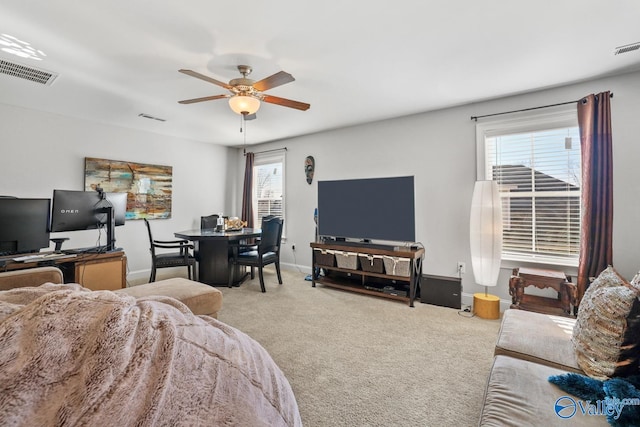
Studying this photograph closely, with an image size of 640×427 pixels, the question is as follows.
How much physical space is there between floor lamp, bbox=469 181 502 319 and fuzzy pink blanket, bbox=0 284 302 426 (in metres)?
2.99

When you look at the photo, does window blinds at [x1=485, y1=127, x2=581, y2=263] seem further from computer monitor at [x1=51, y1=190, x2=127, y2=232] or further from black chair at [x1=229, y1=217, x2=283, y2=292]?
computer monitor at [x1=51, y1=190, x2=127, y2=232]

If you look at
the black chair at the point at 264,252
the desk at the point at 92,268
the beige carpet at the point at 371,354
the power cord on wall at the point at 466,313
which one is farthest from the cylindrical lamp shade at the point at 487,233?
the desk at the point at 92,268

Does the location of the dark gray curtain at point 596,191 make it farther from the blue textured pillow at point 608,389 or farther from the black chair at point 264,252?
the black chair at point 264,252

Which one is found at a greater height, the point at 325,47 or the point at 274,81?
the point at 325,47

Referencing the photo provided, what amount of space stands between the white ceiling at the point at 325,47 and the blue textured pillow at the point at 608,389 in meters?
2.14

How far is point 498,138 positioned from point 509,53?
3.93ft

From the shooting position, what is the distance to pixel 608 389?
1124 millimetres

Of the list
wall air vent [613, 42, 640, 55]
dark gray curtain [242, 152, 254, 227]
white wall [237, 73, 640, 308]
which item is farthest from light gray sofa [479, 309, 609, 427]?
dark gray curtain [242, 152, 254, 227]

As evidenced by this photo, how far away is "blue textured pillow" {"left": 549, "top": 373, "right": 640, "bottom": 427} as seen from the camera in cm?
Answer: 100

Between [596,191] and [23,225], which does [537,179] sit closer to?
[596,191]

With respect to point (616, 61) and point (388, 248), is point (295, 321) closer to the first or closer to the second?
point (388, 248)

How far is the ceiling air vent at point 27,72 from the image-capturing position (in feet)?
8.27

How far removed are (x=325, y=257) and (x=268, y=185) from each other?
229cm

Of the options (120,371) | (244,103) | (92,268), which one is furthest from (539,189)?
(92,268)
